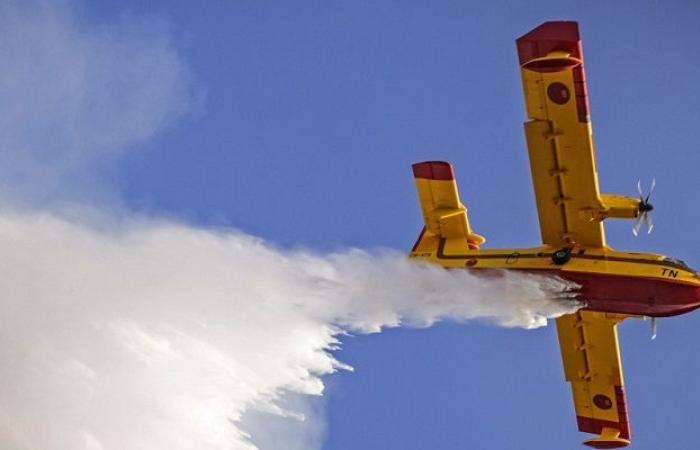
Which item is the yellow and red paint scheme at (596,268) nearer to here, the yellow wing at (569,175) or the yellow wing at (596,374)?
the yellow wing at (596,374)

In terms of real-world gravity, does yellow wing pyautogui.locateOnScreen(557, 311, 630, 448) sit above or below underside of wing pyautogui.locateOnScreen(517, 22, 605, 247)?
below

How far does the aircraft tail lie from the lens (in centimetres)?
3134

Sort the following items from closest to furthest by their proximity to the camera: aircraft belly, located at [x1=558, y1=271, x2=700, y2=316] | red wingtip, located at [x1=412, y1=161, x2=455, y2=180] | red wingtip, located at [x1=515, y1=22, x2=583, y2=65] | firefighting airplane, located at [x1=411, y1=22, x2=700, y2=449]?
1. red wingtip, located at [x1=515, y1=22, x2=583, y2=65]
2. firefighting airplane, located at [x1=411, y1=22, x2=700, y2=449]
3. aircraft belly, located at [x1=558, y1=271, x2=700, y2=316]
4. red wingtip, located at [x1=412, y1=161, x2=455, y2=180]

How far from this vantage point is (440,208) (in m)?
31.7

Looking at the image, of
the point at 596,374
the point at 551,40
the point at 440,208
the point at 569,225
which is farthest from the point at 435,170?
the point at 596,374

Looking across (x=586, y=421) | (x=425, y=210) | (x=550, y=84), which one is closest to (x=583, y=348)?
(x=586, y=421)

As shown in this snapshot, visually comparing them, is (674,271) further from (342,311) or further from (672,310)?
(342,311)

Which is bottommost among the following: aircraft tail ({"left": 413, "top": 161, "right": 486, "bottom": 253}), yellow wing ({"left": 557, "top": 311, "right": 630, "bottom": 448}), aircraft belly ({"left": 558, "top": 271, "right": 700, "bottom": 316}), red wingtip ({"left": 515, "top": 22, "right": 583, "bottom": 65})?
yellow wing ({"left": 557, "top": 311, "right": 630, "bottom": 448})

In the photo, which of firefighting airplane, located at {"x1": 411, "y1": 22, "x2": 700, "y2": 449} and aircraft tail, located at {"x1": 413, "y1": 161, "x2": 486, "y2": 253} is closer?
firefighting airplane, located at {"x1": 411, "y1": 22, "x2": 700, "y2": 449}

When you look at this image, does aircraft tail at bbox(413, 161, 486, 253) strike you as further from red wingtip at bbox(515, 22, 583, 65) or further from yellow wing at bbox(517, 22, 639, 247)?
red wingtip at bbox(515, 22, 583, 65)

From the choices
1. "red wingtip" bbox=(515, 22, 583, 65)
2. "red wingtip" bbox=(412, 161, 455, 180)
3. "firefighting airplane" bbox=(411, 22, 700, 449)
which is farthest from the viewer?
"red wingtip" bbox=(412, 161, 455, 180)

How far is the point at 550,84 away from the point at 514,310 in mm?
5964

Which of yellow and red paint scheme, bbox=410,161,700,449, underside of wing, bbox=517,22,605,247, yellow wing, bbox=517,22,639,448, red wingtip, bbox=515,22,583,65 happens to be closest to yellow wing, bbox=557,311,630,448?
yellow wing, bbox=517,22,639,448

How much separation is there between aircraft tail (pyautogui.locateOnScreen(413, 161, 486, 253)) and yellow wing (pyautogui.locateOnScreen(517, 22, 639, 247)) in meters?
2.22
